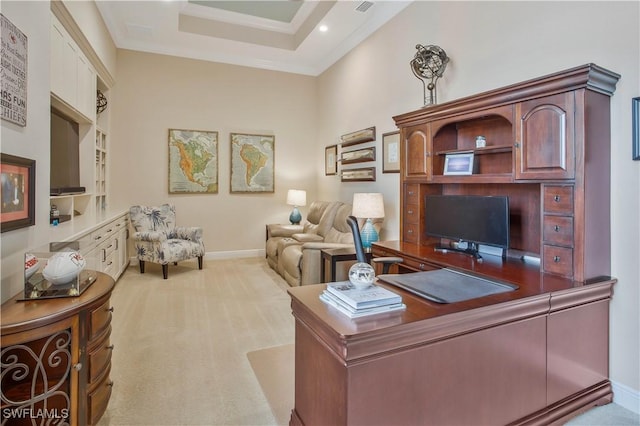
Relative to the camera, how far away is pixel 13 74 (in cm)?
173

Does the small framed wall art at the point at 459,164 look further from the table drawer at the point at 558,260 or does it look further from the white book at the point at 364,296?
the white book at the point at 364,296

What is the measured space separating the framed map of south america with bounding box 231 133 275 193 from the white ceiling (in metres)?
1.30

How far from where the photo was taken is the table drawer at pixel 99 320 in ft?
5.45

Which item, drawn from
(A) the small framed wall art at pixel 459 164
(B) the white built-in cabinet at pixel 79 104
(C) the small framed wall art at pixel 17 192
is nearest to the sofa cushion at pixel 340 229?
(A) the small framed wall art at pixel 459 164

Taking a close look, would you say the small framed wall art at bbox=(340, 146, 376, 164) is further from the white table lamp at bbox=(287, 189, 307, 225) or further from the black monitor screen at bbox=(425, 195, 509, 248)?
the black monitor screen at bbox=(425, 195, 509, 248)

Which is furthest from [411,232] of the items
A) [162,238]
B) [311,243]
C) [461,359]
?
[162,238]

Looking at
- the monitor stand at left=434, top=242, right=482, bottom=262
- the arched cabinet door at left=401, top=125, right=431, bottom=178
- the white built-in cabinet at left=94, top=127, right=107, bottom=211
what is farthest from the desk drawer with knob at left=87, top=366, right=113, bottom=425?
the white built-in cabinet at left=94, top=127, right=107, bottom=211

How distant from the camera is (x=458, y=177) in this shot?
281 cm

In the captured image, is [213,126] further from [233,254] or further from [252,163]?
[233,254]

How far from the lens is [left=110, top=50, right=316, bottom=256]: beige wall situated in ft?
17.7

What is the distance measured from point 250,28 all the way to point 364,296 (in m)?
5.29

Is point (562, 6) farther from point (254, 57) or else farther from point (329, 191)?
point (254, 57)

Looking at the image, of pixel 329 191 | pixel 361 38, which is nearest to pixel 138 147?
pixel 329 191

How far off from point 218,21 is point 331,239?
3.70 metres
